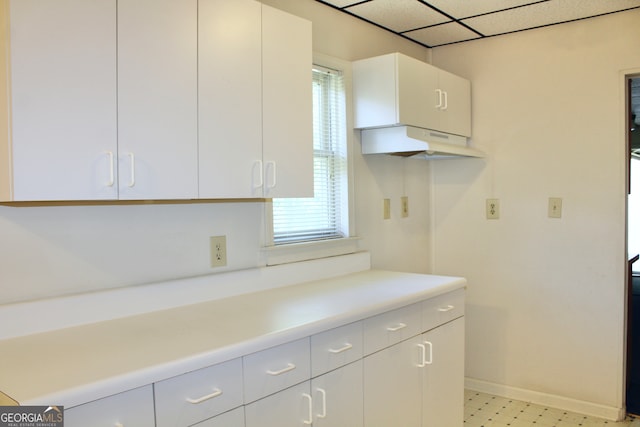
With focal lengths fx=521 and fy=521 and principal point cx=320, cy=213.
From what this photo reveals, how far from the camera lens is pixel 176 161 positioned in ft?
5.53

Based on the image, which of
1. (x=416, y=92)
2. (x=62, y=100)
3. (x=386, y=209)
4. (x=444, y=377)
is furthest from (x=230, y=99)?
(x=444, y=377)

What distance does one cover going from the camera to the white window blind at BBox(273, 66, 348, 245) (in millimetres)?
2709

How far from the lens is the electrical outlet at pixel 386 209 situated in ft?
10.2

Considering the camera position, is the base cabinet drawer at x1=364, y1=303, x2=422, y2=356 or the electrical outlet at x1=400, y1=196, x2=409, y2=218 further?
the electrical outlet at x1=400, y1=196, x2=409, y2=218

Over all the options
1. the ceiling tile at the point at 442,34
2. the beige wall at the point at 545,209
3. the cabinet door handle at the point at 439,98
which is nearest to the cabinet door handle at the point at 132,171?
the cabinet door handle at the point at 439,98

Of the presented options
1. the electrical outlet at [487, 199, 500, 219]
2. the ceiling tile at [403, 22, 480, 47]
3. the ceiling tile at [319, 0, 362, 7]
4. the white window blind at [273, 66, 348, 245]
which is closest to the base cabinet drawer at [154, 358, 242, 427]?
the white window blind at [273, 66, 348, 245]

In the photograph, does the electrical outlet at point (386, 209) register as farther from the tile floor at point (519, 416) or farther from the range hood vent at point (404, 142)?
the tile floor at point (519, 416)

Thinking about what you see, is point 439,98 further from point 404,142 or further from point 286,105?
point 286,105

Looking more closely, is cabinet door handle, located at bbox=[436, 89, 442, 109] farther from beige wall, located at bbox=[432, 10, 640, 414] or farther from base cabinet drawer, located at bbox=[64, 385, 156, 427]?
base cabinet drawer, located at bbox=[64, 385, 156, 427]

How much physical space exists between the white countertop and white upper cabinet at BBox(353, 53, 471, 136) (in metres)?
0.94

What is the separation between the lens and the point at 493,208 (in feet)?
11.0

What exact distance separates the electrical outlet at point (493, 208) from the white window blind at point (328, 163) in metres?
1.11

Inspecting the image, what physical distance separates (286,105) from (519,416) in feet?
7.58

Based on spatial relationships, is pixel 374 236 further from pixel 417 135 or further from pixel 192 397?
pixel 192 397
